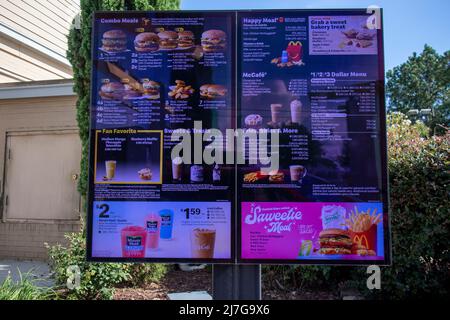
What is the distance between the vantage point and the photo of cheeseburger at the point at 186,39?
373cm

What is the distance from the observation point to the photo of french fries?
3543 mm

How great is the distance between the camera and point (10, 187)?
8.10 metres

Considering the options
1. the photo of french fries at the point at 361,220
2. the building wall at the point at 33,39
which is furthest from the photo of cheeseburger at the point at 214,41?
the building wall at the point at 33,39

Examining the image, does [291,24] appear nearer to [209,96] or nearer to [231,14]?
[231,14]

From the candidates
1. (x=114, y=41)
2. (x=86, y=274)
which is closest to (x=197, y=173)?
(x=114, y=41)

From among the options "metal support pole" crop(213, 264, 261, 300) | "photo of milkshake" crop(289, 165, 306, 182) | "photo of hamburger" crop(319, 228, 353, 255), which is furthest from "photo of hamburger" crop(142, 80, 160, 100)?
"photo of hamburger" crop(319, 228, 353, 255)

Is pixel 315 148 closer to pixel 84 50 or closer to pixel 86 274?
pixel 86 274

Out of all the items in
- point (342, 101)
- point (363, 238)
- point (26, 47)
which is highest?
point (26, 47)

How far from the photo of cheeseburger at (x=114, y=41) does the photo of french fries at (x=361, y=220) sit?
95.0 inches

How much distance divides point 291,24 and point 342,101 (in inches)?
31.4

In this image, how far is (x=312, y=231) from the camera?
356 cm

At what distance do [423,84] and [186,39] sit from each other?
47.5m

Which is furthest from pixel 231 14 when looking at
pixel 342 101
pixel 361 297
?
pixel 361 297

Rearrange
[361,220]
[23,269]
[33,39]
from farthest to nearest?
1. [33,39]
2. [23,269]
3. [361,220]
